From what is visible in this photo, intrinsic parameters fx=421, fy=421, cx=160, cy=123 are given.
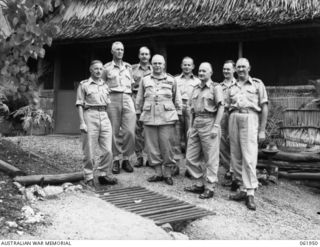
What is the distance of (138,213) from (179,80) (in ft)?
9.82

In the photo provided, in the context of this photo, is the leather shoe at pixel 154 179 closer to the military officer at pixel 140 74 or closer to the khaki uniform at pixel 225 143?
the military officer at pixel 140 74

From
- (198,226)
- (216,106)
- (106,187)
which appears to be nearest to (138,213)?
(198,226)

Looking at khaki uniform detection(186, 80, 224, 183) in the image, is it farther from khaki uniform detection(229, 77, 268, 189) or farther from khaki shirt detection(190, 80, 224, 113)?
khaki uniform detection(229, 77, 268, 189)

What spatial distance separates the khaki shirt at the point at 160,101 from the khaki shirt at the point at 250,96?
0.90m

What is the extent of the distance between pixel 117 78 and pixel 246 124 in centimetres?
213

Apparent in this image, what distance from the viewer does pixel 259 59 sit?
1019 centimetres

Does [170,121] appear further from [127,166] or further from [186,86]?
[186,86]

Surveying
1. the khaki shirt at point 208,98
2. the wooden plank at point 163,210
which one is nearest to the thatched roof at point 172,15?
the khaki shirt at point 208,98

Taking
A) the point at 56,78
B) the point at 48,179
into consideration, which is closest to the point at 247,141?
the point at 48,179

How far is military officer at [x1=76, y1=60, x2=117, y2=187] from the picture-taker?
560 cm

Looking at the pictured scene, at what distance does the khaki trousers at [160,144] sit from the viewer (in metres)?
6.02

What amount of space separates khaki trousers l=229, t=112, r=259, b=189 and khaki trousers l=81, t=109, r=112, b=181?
1.70 metres

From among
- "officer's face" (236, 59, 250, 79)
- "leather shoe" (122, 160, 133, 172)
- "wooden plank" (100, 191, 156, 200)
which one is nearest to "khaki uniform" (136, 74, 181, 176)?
"wooden plank" (100, 191, 156, 200)

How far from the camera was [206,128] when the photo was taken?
569 cm
